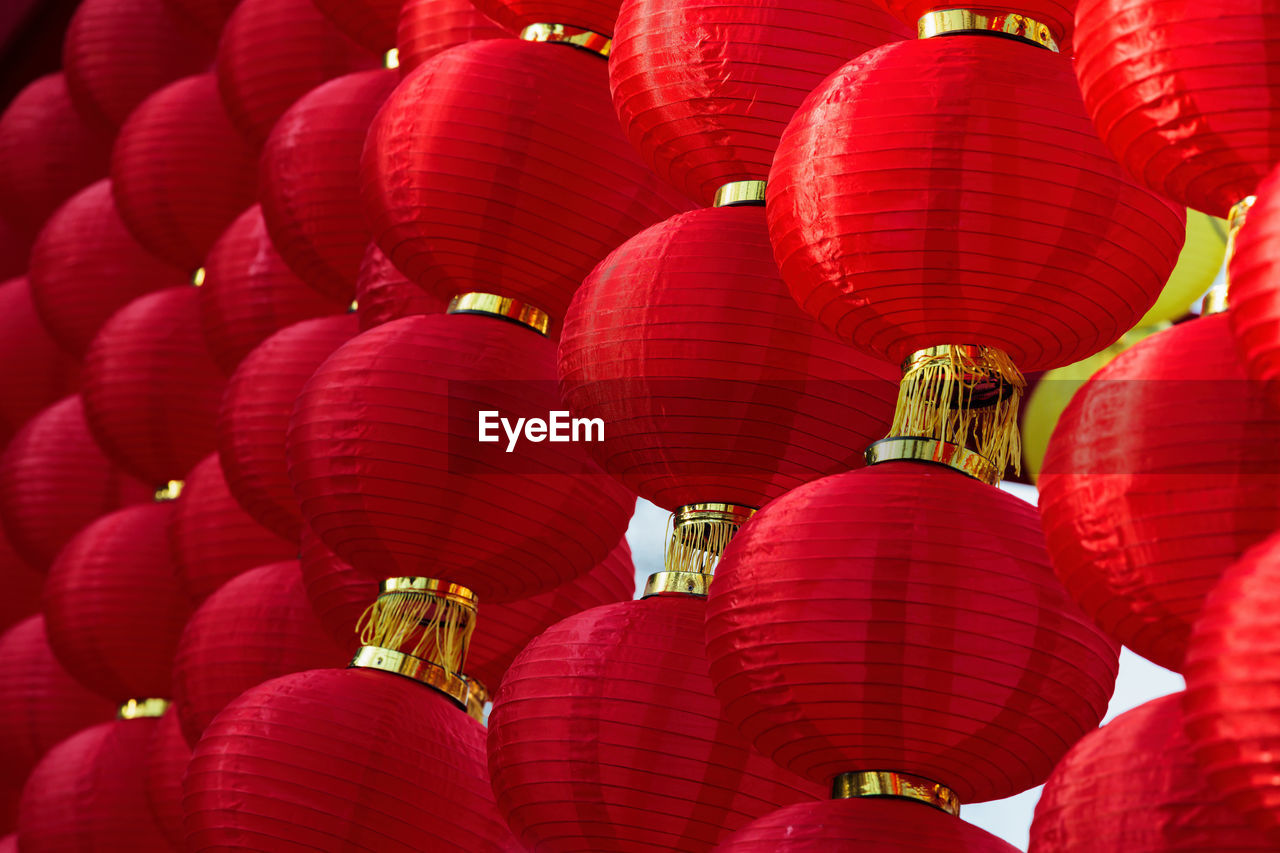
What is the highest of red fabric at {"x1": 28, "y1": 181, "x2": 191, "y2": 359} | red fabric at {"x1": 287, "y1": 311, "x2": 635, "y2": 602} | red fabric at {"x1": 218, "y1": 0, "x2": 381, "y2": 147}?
red fabric at {"x1": 218, "y1": 0, "x2": 381, "y2": 147}

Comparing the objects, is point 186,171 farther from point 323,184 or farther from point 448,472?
point 448,472

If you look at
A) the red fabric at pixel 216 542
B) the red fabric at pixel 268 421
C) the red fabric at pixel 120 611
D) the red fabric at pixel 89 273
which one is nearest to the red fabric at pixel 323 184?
the red fabric at pixel 268 421

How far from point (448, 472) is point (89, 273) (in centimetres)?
88

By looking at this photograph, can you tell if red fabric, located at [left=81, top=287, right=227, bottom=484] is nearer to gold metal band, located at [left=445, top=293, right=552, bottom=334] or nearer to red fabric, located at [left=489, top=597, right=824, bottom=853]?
gold metal band, located at [left=445, top=293, right=552, bottom=334]

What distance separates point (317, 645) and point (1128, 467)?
599mm

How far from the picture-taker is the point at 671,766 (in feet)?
2.25

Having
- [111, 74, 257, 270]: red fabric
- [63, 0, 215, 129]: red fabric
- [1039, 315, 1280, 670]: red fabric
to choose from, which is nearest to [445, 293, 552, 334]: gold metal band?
[1039, 315, 1280, 670]: red fabric

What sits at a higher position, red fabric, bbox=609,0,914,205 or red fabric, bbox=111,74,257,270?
red fabric, bbox=111,74,257,270

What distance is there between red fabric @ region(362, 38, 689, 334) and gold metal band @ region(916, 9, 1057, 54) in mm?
238

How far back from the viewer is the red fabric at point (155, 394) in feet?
4.39

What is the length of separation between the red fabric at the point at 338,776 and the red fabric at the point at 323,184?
1.25 ft

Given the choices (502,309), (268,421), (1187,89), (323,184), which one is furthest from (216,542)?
(1187,89)

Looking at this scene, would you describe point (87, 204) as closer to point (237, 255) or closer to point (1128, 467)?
point (237, 255)

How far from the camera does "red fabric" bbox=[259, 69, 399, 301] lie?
110 centimetres
